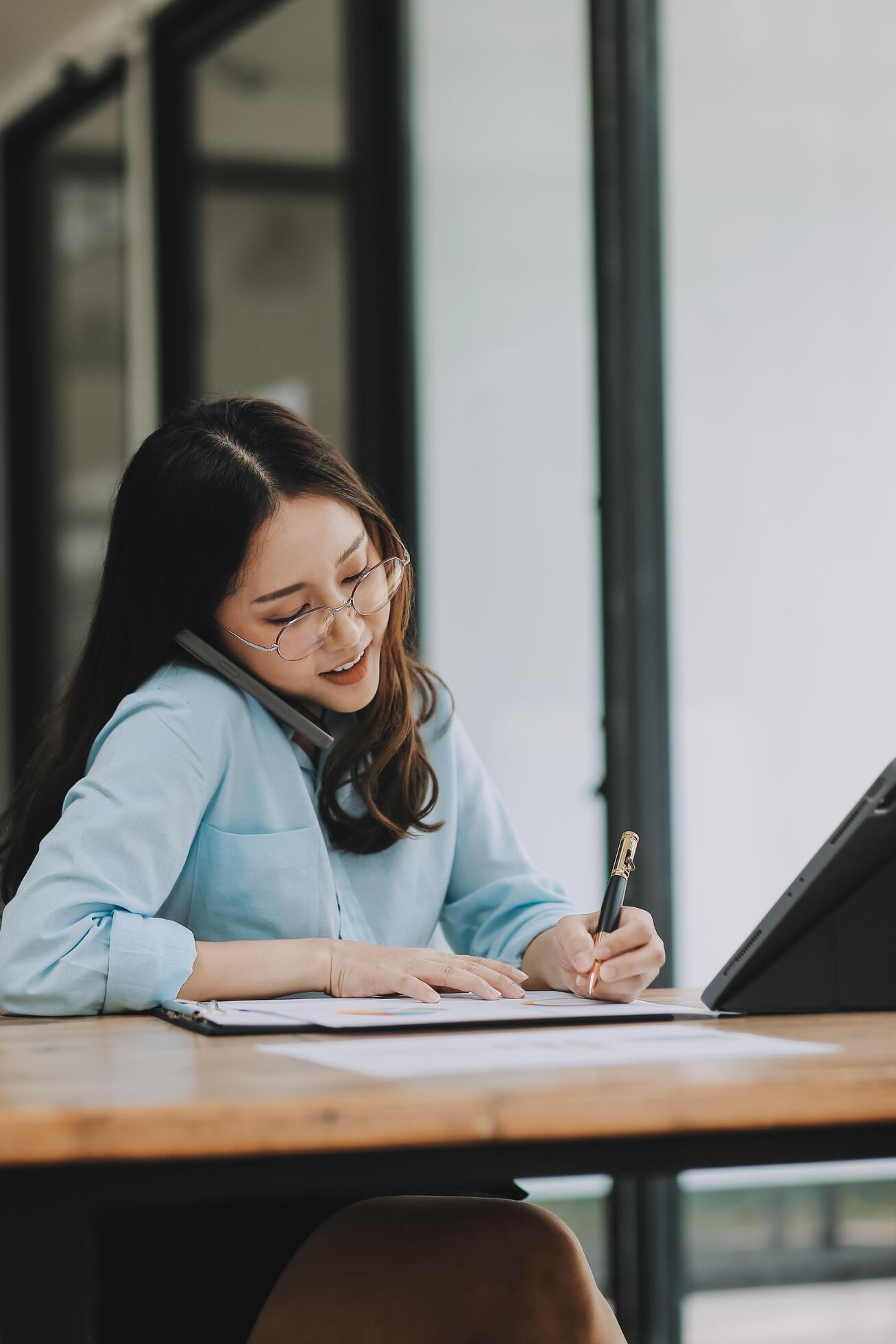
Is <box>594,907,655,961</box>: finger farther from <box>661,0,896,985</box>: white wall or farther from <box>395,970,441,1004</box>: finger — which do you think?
<box>661,0,896,985</box>: white wall

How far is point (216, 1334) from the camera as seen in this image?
1053mm

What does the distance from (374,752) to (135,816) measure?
312mm

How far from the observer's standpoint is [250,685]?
145 centimetres

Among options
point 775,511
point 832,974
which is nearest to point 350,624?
point 832,974

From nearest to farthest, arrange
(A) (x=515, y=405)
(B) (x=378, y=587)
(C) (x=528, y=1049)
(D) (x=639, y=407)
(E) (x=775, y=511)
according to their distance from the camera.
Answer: (C) (x=528, y=1049), (B) (x=378, y=587), (E) (x=775, y=511), (D) (x=639, y=407), (A) (x=515, y=405)

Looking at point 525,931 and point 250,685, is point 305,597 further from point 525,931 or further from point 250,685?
point 525,931

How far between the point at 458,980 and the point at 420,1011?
0.11 metres

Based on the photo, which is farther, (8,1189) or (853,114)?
(853,114)

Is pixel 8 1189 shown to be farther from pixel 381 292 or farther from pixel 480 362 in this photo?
pixel 381 292

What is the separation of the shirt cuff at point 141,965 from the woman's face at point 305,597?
0.35 meters

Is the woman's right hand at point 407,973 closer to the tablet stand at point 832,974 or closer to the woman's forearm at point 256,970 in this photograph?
the woman's forearm at point 256,970

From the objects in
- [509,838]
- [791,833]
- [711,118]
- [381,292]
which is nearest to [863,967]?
[509,838]

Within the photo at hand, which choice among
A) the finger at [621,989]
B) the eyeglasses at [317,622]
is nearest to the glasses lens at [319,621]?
the eyeglasses at [317,622]

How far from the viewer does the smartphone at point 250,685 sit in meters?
1.45
